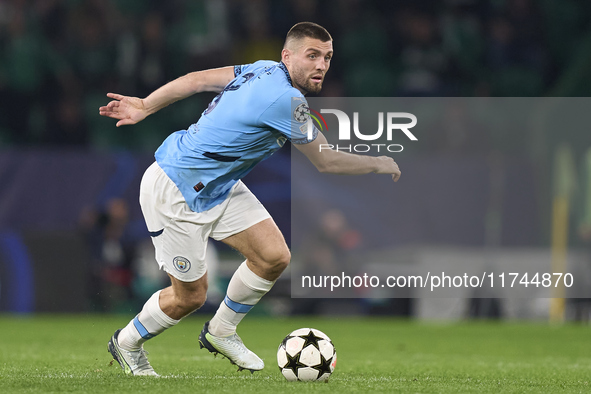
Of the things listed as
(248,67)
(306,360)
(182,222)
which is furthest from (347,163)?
(306,360)

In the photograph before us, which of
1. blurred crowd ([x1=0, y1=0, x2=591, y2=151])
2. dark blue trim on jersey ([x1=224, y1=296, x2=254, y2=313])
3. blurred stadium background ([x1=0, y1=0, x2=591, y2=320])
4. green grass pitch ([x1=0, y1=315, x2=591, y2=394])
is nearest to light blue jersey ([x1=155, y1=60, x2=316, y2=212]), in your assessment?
dark blue trim on jersey ([x1=224, y1=296, x2=254, y2=313])

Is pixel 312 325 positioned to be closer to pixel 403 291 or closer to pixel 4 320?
pixel 403 291

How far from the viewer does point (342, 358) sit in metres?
7.19

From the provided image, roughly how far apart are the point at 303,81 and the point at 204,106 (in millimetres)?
8113

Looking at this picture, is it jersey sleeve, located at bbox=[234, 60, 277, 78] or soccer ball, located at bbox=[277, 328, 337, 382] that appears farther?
jersey sleeve, located at bbox=[234, 60, 277, 78]

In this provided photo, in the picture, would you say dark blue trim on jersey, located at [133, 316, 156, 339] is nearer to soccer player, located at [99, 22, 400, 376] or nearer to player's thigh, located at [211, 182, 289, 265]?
soccer player, located at [99, 22, 400, 376]

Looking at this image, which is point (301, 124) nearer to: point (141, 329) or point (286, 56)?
point (286, 56)

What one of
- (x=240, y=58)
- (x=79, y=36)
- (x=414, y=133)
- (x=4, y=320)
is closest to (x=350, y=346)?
(x=414, y=133)

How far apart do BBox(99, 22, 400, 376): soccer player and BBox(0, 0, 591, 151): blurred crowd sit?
7.79 m

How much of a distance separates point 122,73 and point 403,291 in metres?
5.53

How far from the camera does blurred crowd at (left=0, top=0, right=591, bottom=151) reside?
13.3 meters

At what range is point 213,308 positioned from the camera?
11.3 m

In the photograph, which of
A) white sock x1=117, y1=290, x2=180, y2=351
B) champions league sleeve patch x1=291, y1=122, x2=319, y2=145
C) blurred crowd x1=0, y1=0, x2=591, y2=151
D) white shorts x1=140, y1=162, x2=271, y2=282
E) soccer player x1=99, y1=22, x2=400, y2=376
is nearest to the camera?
champions league sleeve patch x1=291, y1=122, x2=319, y2=145

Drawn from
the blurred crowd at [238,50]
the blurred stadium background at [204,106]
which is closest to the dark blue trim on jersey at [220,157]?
the blurred stadium background at [204,106]
